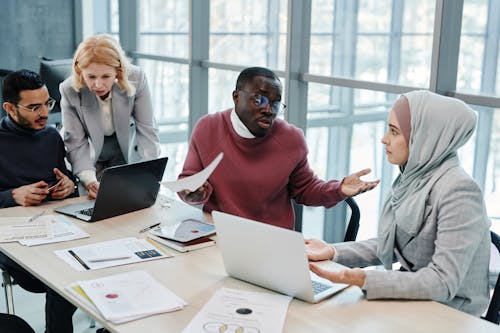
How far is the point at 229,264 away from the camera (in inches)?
74.6

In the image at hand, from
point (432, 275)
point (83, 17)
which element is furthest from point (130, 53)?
point (432, 275)

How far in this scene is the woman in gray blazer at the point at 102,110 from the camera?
114 inches

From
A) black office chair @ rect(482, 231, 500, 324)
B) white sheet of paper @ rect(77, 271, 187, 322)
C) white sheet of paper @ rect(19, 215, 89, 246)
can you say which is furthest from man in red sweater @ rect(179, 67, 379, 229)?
black office chair @ rect(482, 231, 500, 324)

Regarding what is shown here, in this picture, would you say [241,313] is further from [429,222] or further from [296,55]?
[296,55]

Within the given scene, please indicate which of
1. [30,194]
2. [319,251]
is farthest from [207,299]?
[30,194]

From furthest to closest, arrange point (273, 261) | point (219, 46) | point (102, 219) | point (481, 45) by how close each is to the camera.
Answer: point (219, 46) → point (481, 45) → point (102, 219) → point (273, 261)

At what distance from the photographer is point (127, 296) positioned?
69.2 inches

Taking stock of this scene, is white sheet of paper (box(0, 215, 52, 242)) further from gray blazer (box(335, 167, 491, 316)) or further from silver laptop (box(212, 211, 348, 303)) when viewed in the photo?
gray blazer (box(335, 167, 491, 316))

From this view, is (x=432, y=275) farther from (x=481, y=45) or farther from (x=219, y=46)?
(x=219, y=46)

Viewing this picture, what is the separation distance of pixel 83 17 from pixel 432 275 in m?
4.68

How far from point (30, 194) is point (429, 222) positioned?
1617 millimetres

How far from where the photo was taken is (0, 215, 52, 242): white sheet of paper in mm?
2256

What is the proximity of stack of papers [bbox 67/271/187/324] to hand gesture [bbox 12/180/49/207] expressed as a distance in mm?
885

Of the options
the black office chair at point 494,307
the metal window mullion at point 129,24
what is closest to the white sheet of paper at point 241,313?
the black office chair at point 494,307
